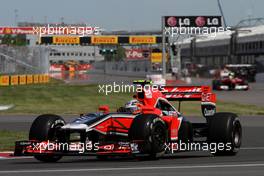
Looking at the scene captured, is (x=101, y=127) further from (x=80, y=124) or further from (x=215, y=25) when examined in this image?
(x=215, y=25)

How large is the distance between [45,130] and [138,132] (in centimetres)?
168

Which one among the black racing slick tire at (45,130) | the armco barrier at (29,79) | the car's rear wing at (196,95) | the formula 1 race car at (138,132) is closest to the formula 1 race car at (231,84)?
the armco barrier at (29,79)

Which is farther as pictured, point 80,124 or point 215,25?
point 215,25

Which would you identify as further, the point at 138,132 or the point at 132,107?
the point at 132,107

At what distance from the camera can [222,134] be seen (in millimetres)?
14961

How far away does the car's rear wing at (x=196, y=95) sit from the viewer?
15712 mm

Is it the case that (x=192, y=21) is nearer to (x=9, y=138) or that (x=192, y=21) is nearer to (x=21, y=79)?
(x=21, y=79)

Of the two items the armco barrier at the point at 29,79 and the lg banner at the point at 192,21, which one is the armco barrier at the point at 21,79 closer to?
the armco barrier at the point at 29,79

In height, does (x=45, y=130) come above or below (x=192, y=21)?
below

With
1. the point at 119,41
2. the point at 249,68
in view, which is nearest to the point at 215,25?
the point at 119,41

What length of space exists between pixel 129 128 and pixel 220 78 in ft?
148

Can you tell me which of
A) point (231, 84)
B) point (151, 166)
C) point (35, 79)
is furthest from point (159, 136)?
point (35, 79)

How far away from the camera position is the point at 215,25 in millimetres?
48156

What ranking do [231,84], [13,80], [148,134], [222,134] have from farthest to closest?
1. [13,80]
2. [231,84]
3. [222,134]
4. [148,134]
